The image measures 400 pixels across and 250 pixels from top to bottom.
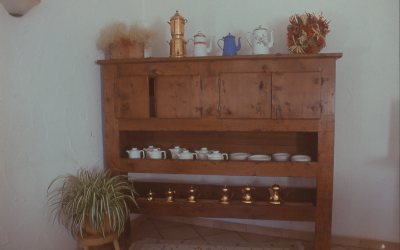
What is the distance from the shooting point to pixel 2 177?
5.61 ft

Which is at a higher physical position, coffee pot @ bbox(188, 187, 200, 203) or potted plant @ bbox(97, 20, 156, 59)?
potted plant @ bbox(97, 20, 156, 59)

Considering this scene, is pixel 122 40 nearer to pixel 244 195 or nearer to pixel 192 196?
pixel 192 196

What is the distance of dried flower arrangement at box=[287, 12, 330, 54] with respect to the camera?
207 centimetres

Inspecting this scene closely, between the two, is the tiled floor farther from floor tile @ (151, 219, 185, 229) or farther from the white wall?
the white wall

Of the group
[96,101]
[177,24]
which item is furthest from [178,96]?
[96,101]

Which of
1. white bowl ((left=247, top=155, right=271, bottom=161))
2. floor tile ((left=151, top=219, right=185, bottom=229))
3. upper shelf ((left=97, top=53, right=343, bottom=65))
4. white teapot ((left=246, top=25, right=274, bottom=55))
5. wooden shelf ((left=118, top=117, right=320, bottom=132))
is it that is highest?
white teapot ((left=246, top=25, right=274, bottom=55))

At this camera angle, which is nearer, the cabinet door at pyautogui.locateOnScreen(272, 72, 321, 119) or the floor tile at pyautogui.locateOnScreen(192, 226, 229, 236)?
the cabinet door at pyautogui.locateOnScreen(272, 72, 321, 119)

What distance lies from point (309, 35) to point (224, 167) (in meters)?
1.07

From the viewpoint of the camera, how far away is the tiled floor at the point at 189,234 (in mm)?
2479

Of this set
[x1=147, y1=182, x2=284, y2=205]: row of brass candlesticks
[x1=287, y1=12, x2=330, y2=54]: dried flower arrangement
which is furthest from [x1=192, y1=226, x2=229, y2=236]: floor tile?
[x1=287, y1=12, x2=330, y2=54]: dried flower arrangement

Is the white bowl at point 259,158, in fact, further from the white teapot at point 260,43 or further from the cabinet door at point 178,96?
the white teapot at point 260,43

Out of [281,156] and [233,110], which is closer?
[233,110]

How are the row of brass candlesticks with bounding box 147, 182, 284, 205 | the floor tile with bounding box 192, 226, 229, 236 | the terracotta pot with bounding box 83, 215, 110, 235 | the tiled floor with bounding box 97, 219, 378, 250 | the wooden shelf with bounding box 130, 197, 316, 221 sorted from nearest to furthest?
the terracotta pot with bounding box 83, 215, 110, 235 → the wooden shelf with bounding box 130, 197, 316, 221 → the row of brass candlesticks with bounding box 147, 182, 284, 205 → the tiled floor with bounding box 97, 219, 378, 250 → the floor tile with bounding box 192, 226, 229, 236

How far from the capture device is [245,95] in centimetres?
211
